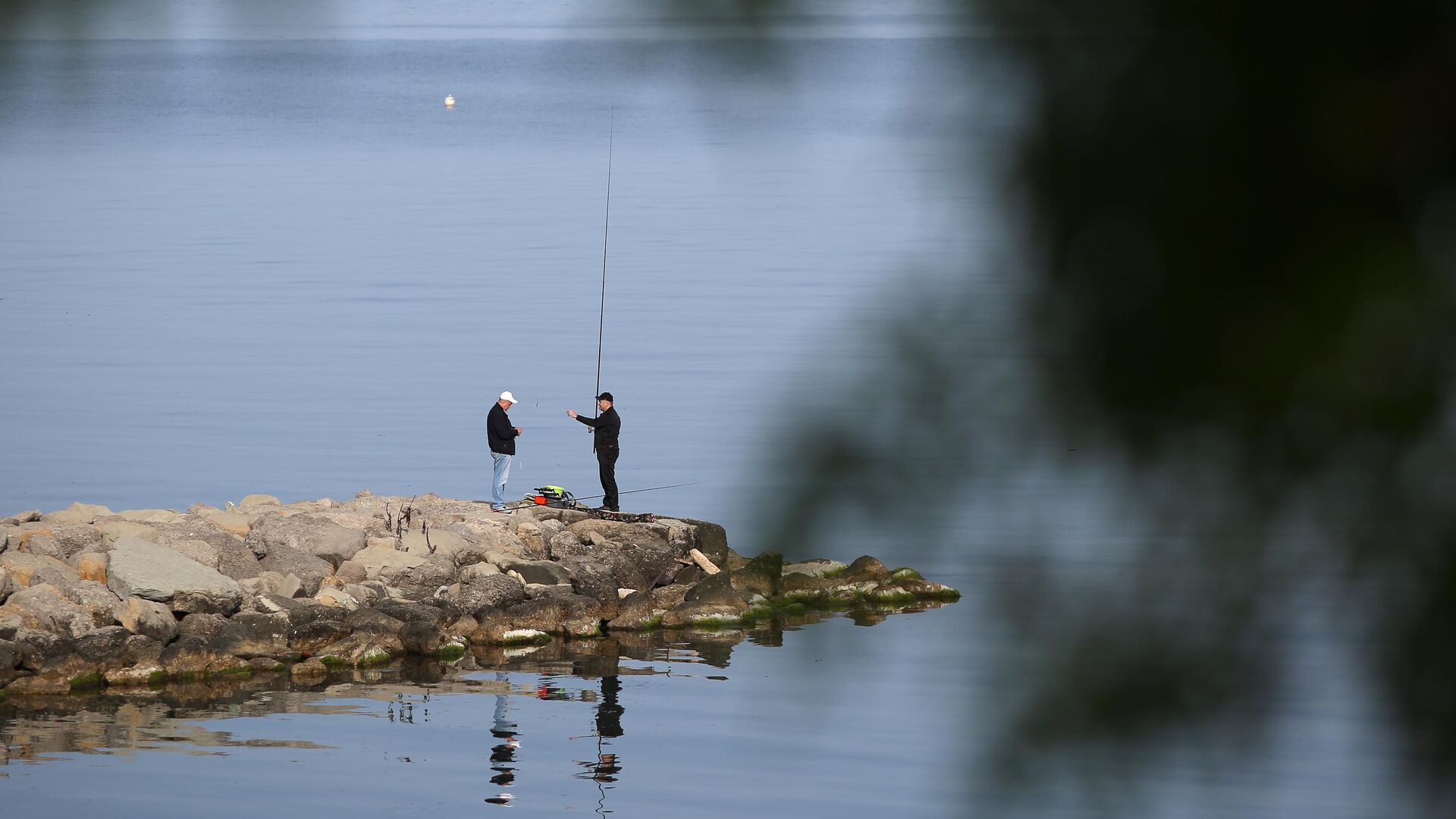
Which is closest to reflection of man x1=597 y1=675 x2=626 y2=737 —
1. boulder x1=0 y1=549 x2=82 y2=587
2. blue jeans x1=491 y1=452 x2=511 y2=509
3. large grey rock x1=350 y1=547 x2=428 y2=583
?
large grey rock x1=350 y1=547 x2=428 y2=583

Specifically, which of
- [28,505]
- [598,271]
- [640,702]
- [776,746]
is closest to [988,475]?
[776,746]

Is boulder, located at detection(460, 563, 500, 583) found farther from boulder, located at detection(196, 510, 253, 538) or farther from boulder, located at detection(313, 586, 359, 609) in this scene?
boulder, located at detection(196, 510, 253, 538)

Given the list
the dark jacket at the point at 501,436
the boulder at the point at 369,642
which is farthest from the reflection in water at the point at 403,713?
the dark jacket at the point at 501,436

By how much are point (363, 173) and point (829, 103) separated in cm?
284

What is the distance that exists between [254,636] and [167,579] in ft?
5.20

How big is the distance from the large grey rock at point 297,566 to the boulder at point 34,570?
10.8 ft

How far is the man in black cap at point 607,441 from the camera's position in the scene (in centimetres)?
3003

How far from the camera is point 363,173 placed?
455 centimetres

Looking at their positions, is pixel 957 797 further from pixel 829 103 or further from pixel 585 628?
pixel 585 628

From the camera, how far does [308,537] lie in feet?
95.6

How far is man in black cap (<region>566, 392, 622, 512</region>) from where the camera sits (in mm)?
30031

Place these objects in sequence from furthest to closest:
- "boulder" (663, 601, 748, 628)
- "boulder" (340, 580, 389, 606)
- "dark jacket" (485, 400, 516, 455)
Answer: "dark jacket" (485, 400, 516, 455)
"boulder" (663, 601, 748, 628)
"boulder" (340, 580, 389, 606)

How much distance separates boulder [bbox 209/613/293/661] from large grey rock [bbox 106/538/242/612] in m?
0.39

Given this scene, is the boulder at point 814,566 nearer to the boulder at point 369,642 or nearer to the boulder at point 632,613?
the boulder at point 369,642
